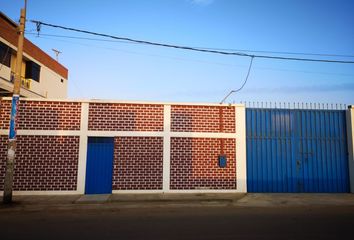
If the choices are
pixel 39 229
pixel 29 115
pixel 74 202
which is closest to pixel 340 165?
pixel 74 202

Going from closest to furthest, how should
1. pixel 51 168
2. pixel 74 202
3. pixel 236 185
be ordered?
pixel 74 202 → pixel 51 168 → pixel 236 185

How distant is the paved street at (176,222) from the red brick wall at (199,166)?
2.42m

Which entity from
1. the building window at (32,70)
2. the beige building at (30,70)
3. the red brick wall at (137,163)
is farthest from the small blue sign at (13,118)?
the building window at (32,70)

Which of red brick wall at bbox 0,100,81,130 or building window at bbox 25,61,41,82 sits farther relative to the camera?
building window at bbox 25,61,41,82

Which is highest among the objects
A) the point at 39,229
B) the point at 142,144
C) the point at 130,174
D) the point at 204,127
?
the point at 204,127

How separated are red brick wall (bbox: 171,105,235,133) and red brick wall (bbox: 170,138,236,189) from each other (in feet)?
1.58

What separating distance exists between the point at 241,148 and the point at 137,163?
451 cm

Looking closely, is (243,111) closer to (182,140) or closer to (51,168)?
(182,140)

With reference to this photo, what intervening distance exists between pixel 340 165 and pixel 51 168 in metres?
12.4

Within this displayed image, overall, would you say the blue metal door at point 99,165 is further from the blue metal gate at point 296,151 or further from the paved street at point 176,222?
the blue metal gate at point 296,151

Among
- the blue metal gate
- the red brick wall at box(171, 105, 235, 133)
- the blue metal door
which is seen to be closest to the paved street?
the blue metal door

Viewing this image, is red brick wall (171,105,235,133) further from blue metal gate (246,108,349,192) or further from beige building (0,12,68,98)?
beige building (0,12,68,98)

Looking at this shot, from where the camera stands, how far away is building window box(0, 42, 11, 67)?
18.3 metres

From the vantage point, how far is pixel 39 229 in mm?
6504
